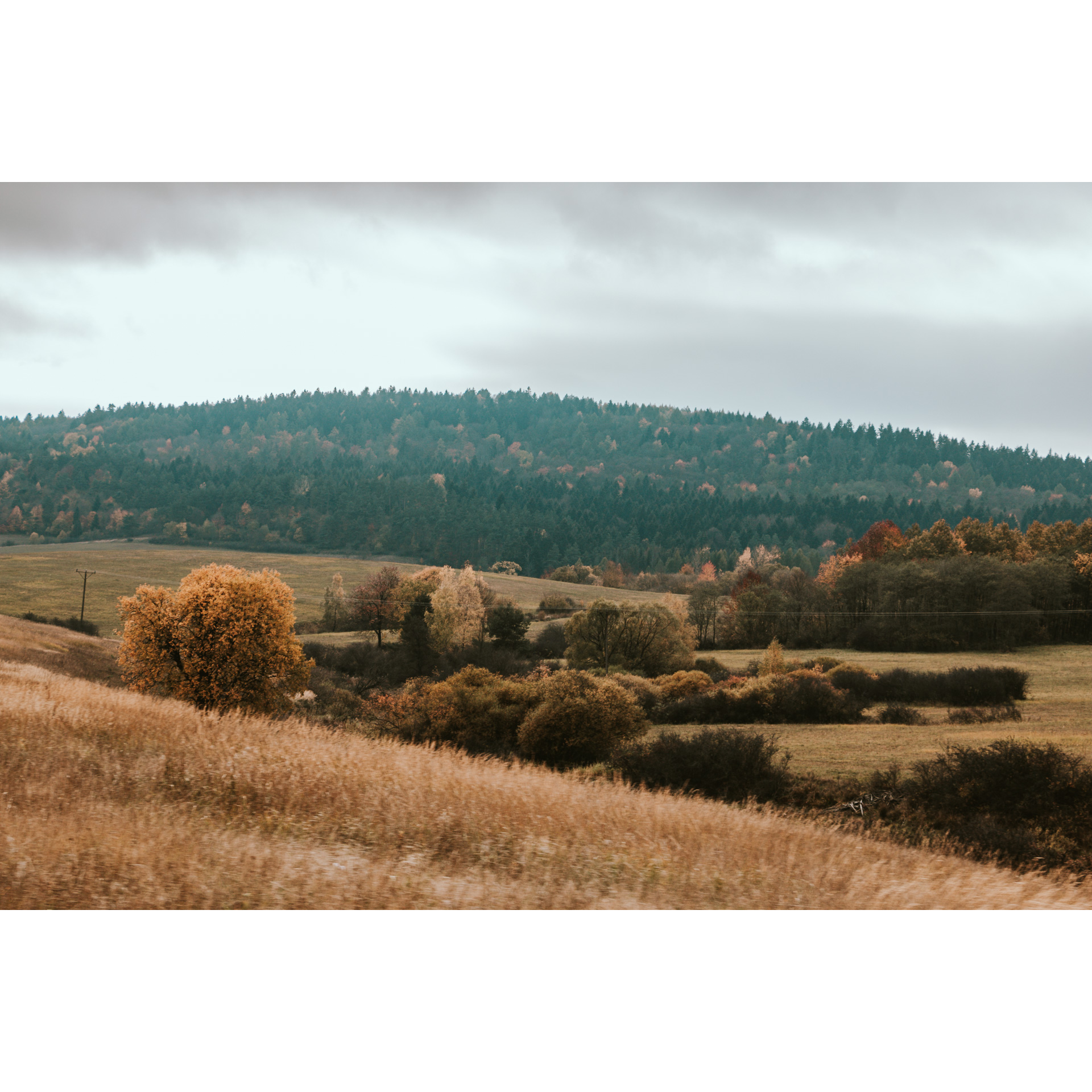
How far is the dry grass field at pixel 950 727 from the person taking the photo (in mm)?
8750

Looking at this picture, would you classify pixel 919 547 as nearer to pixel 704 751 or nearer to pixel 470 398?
pixel 704 751

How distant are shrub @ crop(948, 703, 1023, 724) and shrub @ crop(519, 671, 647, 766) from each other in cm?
397

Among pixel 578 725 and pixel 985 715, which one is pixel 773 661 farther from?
pixel 578 725

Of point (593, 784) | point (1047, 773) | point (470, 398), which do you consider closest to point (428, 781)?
point (593, 784)

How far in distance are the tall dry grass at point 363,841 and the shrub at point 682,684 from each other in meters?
2.39

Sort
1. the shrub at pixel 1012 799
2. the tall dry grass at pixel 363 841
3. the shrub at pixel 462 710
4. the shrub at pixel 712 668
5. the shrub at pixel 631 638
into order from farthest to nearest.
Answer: the shrub at pixel 631 638
the shrub at pixel 712 668
the shrub at pixel 462 710
the shrub at pixel 1012 799
the tall dry grass at pixel 363 841

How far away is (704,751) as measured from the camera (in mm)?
9320

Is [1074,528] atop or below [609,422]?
below

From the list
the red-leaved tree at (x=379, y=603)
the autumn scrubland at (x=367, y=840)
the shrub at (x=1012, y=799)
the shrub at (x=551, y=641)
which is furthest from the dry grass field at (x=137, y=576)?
the shrub at (x=1012, y=799)

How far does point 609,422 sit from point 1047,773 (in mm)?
14454

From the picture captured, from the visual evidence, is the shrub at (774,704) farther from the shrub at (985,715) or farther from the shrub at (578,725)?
the shrub at (985,715)

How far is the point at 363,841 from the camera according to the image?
6.12 metres

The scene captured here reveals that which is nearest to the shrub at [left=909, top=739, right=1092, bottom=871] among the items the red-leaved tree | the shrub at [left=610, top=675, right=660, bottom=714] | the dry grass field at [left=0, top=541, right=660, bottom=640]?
the shrub at [left=610, top=675, right=660, bottom=714]

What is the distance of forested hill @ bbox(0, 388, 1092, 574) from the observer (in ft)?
37.7
